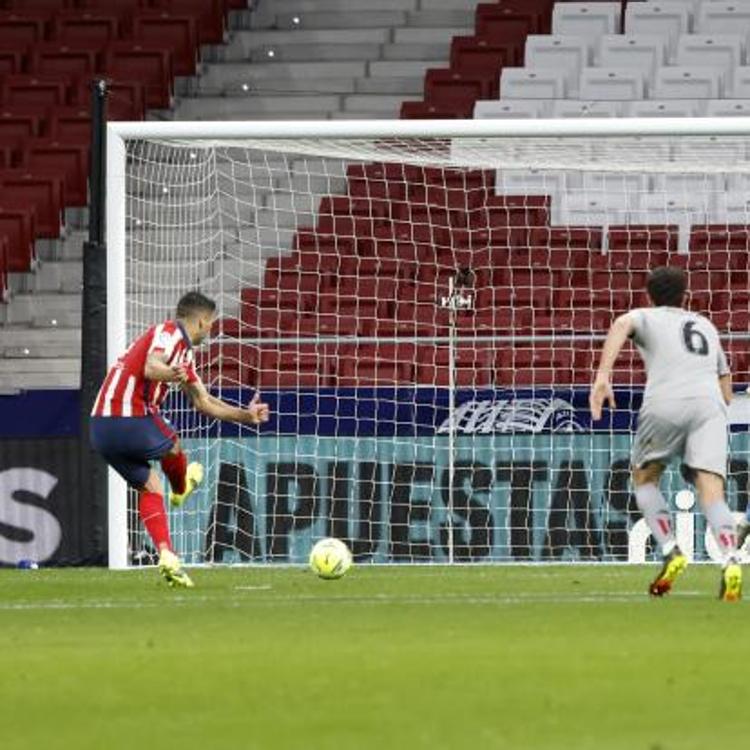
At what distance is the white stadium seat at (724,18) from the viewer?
2611 centimetres

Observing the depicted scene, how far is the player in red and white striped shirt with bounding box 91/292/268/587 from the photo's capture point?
14.7 metres

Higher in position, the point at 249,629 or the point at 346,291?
the point at 346,291

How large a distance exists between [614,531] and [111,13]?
12.1m

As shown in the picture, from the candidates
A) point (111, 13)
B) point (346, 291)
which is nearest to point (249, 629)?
point (346, 291)

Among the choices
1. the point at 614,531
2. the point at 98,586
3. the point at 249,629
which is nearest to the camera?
the point at 249,629

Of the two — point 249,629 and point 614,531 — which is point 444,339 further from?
point 249,629

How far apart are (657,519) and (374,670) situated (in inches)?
186

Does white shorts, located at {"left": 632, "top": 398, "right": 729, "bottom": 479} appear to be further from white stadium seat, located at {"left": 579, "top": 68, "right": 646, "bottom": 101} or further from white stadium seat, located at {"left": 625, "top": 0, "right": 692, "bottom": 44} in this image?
white stadium seat, located at {"left": 625, "top": 0, "right": 692, "bottom": 44}

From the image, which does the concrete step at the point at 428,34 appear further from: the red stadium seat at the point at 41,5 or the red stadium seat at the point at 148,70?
the red stadium seat at the point at 41,5

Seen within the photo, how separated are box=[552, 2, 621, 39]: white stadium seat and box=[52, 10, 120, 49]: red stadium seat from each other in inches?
193

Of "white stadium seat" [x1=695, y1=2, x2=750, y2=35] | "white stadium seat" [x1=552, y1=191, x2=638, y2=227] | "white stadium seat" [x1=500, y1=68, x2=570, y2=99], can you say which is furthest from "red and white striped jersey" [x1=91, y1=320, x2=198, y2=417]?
"white stadium seat" [x1=695, y1=2, x2=750, y2=35]

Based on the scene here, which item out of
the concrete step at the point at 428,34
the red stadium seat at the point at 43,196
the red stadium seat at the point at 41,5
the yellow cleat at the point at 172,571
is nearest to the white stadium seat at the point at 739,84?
the concrete step at the point at 428,34

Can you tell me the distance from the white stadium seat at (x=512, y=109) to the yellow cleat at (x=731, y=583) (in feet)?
44.0

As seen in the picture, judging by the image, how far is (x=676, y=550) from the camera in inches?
478
